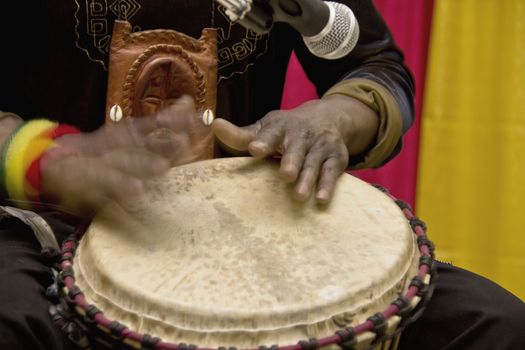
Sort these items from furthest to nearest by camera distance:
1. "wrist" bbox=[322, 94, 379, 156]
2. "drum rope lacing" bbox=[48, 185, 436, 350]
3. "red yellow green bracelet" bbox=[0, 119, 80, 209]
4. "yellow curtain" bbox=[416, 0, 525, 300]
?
1. "yellow curtain" bbox=[416, 0, 525, 300]
2. "wrist" bbox=[322, 94, 379, 156]
3. "red yellow green bracelet" bbox=[0, 119, 80, 209]
4. "drum rope lacing" bbox=[48, 185, 436, 350]

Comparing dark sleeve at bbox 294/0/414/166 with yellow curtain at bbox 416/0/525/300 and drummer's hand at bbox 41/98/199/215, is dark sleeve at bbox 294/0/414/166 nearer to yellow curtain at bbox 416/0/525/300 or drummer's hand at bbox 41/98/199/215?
drummer's hand at bbox 41/98/199/215

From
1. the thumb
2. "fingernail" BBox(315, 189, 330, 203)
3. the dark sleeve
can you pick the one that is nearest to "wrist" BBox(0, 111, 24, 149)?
the thumb

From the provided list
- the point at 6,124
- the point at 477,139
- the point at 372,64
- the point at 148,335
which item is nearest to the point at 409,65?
the point at 477,139

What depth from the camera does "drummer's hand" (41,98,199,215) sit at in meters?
0.79

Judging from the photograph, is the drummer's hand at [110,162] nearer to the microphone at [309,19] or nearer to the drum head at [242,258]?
the drum head at [242,258]

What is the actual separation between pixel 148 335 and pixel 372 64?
2.53 ft

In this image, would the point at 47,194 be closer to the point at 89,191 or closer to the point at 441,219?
the point at 89,191

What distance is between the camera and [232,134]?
36.8 inches

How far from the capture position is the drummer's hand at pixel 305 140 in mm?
918

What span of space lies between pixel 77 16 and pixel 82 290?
0.57 m

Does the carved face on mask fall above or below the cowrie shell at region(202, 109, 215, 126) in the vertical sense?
above

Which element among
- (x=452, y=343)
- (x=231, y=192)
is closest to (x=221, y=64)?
(x=231, y=192)

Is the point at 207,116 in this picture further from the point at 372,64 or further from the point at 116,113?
the point at 372,64

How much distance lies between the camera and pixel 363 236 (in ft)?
2.79
